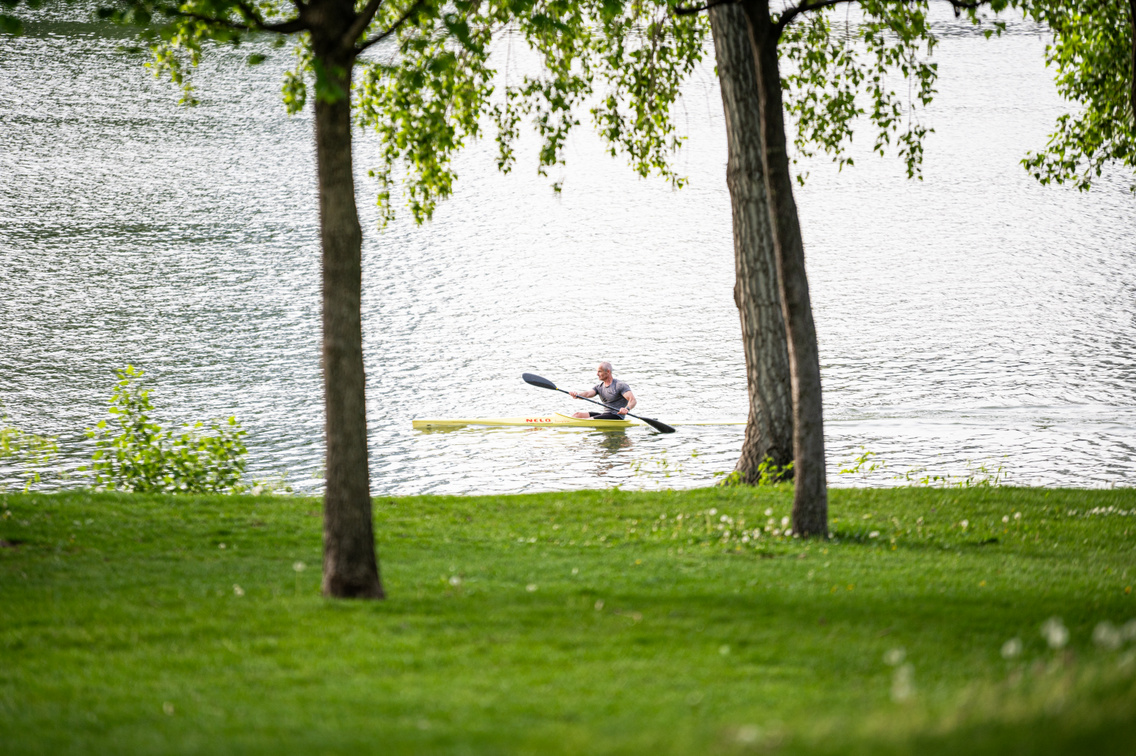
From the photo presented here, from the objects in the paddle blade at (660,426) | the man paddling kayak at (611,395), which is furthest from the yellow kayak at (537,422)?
the paddle blade at (660,426)

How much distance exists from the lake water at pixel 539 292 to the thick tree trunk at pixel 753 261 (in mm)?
3516

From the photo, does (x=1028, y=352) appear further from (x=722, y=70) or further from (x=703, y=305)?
(x=722, y=70)

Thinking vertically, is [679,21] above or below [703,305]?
above

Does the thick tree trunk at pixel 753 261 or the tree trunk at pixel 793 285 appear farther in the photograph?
the thick tree trunk at pixel 753 261

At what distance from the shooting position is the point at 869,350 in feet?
95.5

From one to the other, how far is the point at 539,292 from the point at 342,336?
110 ft

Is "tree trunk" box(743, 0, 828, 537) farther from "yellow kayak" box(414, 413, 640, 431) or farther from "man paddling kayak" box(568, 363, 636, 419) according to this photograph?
"man paddling kayak" box(568, 363, 636, 419)

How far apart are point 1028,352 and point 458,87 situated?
70.4 ft

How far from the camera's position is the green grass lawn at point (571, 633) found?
3871 millimetres

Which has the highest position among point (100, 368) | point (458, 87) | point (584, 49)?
point (584, 49)

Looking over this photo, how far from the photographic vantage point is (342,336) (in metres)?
6.50

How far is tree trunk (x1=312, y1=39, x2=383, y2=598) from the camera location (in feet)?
21.3

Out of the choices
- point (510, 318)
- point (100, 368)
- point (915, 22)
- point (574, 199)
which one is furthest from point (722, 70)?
point (574, 199)

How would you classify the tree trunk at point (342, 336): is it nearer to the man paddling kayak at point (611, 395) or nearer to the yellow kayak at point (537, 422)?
the yellow kayak at point (537, 422)
